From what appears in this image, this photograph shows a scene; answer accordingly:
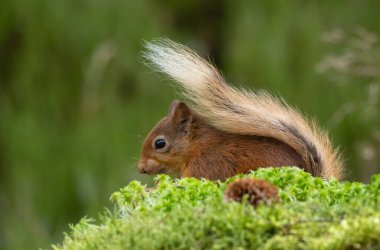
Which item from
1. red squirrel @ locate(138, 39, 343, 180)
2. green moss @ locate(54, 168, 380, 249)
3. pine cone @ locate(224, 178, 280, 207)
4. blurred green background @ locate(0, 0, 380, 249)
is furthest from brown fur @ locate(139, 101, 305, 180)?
blurred green background @ locate(0, 0, 380, 249)

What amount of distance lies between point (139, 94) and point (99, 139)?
0.48 meters

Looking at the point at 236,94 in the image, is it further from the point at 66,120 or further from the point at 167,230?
the point at 66,120

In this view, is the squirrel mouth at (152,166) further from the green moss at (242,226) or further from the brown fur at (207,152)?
the green moss at (242,226)

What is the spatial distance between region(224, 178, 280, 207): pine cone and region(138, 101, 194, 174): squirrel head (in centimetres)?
200

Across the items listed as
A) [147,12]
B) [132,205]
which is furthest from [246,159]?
[147,12]

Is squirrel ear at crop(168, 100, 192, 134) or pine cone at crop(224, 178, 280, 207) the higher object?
squirrel ear at crop(168, 100, 192, 134)

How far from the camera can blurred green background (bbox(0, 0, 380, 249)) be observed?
22.0ft

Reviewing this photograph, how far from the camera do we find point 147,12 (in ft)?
23.2

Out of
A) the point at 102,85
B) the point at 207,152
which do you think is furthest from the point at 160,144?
the point at 102,85

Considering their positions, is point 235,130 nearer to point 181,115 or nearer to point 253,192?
point 181,115

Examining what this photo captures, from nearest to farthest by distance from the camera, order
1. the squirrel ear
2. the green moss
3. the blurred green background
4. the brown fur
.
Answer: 1. the green moss
2. the brown fur
3. the squirrel ear
4. the blurred green background

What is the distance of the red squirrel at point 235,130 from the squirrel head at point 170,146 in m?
0.02

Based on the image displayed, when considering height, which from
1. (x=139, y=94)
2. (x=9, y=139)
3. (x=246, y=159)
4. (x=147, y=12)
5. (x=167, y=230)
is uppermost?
(x=147, y=12)

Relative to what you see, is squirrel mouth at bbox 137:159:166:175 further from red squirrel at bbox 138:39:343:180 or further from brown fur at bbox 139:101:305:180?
red squirrel at bbox 138:39:343:180
